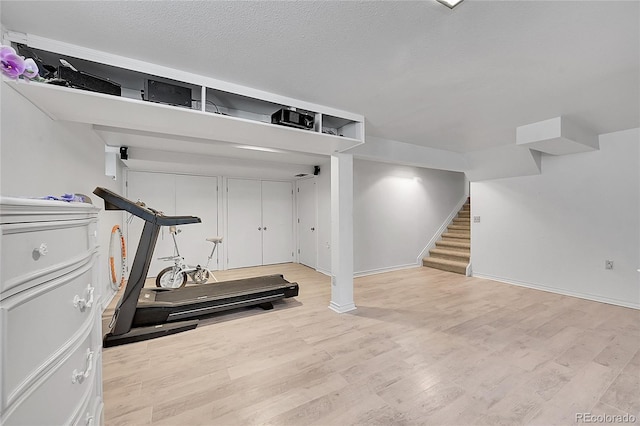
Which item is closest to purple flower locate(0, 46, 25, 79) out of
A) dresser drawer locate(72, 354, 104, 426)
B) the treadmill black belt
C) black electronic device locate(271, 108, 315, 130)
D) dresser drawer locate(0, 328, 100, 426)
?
dresser drawer locate(0, 328, 100, 426)

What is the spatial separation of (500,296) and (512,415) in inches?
106

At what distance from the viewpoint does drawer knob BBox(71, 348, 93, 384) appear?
37.7 inches

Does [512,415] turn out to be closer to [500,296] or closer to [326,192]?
[500,296]

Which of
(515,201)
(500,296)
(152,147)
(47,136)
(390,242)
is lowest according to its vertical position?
(500,296)

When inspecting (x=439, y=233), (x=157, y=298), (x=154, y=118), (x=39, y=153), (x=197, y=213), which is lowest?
(x=157, y=298)

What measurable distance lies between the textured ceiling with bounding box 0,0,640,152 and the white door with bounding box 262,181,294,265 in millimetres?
3774

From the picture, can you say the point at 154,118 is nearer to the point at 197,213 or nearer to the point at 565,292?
the point at 197,213

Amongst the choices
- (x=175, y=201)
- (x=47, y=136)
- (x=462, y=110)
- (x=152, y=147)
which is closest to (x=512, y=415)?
(x=462, y=110)

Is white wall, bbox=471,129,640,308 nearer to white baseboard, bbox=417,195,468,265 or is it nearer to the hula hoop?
white baseboard, bbox=417,195,468,265

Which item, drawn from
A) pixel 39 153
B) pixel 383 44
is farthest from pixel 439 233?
pixel 39 153

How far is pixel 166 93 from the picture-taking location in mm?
1892

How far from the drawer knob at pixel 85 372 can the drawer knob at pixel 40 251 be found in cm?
51

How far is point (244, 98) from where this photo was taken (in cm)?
240

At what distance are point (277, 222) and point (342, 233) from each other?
315 centimetres
